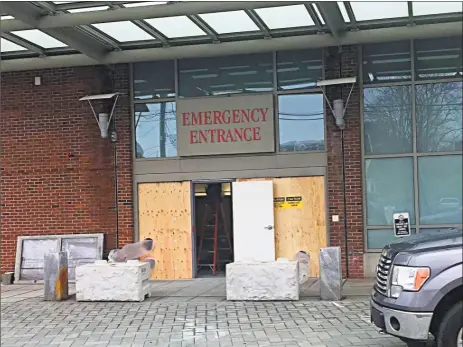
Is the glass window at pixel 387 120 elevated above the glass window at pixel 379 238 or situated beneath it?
elevated above

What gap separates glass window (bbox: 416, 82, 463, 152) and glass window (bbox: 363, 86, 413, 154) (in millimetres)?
222

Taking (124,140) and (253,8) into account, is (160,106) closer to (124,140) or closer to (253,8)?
(124,140)

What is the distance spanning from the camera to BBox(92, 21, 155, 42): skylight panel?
10938 mm

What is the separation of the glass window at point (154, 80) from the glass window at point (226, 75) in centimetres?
24

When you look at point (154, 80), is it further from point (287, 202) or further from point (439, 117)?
point (439, 117)

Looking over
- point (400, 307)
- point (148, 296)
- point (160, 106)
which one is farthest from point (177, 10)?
point (400, 307)

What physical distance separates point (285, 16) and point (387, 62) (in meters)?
2.56

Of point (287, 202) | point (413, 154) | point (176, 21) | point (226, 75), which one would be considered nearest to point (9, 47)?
point (176, 21)

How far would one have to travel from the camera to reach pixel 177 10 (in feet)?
31.2

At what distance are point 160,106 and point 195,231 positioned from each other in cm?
274

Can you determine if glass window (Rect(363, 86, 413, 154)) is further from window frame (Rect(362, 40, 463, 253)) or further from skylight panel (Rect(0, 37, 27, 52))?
skylight panel (Rect(0, 37, 27, 52))

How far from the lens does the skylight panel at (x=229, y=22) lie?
34.5 feet

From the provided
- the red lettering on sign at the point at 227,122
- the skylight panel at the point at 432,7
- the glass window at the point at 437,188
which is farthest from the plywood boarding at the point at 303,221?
the skylight panel at the point at 432,7

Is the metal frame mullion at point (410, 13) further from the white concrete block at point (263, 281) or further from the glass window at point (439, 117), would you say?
the white concrete block at point (263, 281)
